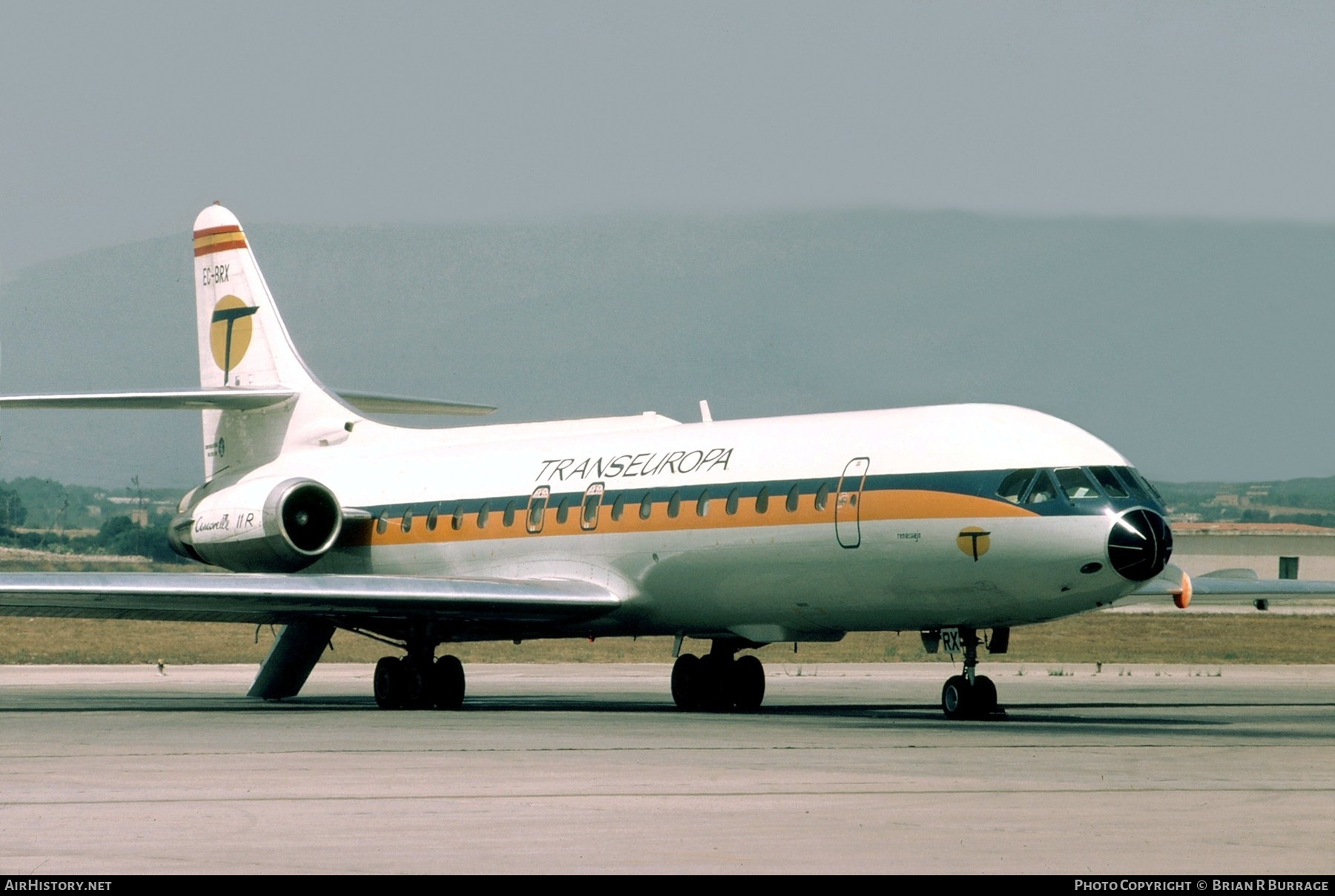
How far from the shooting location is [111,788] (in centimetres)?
1370

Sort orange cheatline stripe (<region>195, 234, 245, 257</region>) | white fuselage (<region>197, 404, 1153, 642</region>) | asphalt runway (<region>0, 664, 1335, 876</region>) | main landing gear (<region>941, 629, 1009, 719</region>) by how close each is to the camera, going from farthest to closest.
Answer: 1. orange cheatline stripe (<region>195, 234, 245, 257</region>)
2. main landing gear (<region>941, 629, 1009, 719</region>)
3. white fuselage (<region>197, 404, 1153, 642</region>)
4. asphalt runway (<region>0, 664, 1335, 876</region>)

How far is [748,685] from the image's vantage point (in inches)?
1038

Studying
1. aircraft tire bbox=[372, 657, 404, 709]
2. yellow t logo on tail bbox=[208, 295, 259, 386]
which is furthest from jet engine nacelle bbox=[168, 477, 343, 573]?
yellow t logo on tail bbox=[208, 295, 259, 386]

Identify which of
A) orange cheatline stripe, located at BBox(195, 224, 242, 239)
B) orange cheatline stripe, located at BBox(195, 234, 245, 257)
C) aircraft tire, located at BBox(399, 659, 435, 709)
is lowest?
aircraft tire, located at BBox(399, 659, 435, 709)

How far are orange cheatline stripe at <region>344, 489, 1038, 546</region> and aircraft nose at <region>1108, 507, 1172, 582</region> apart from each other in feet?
3.12

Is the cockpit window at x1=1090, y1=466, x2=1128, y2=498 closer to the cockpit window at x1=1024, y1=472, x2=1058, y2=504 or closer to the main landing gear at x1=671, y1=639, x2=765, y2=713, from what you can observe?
the cockpit window at x1=1024, y1=472, x2=1058, y2=504

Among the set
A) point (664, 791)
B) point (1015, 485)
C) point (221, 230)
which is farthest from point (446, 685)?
point (664, 791)

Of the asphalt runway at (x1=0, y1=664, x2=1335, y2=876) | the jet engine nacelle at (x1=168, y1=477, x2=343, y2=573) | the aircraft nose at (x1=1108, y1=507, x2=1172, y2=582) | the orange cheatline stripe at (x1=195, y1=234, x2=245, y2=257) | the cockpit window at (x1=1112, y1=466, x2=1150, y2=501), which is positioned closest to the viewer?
the asphalt runway at (x1=0, y1=664, x2=1335, y2=876)

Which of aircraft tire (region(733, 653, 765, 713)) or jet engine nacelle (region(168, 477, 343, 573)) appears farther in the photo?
jet engine nacelle (region(168, 477, 343, 573))

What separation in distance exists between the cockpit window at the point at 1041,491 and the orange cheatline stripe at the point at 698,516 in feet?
0.52

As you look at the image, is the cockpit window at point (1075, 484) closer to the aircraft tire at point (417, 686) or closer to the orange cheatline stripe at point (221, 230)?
the aircraft tire at point (417, 686)

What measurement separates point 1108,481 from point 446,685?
10212 mm

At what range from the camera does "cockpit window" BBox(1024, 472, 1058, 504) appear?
835 inches
